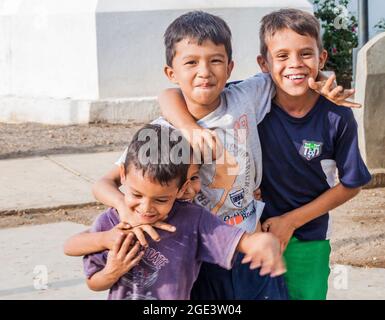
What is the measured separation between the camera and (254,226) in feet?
10.2

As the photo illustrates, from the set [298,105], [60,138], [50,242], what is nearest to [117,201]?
[298,105]

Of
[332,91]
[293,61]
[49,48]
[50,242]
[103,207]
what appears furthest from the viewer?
[49,48]

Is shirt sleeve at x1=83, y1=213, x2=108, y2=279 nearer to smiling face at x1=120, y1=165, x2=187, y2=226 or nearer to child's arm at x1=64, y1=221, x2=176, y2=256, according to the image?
child's arm at x1=64, y1=221, x2=176, y2=256

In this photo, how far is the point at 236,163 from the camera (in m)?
3.02

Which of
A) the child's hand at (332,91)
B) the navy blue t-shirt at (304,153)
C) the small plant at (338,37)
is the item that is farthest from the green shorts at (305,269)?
the small plant at (338,37)

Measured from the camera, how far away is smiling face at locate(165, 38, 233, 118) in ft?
9.71

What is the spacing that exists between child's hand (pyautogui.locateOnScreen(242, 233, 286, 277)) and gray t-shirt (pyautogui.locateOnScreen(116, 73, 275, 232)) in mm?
388

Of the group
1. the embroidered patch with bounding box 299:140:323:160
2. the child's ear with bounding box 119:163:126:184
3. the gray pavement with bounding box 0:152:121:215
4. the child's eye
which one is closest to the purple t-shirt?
the child's ear with bounding box 119:163:126:184

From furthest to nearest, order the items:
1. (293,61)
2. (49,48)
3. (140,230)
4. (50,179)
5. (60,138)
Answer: (49,48) → (60,138) → (50,179) → (293,61) → (140,230)

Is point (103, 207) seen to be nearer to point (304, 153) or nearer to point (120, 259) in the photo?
point (304, 153)

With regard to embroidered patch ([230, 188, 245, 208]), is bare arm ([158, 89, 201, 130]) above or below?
above

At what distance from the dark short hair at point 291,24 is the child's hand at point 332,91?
0.19 m

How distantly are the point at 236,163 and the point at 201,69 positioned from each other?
326 millimetres
